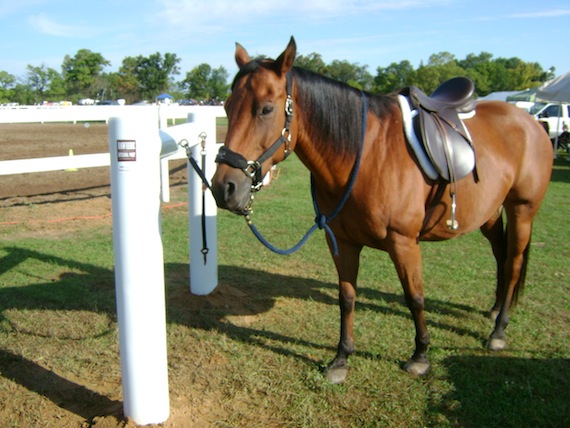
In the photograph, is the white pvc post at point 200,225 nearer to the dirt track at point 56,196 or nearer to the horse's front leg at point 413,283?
the horse's front leg at point 413,283

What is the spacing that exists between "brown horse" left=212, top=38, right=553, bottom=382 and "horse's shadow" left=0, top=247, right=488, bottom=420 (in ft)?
2.40

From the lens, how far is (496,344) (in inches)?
142

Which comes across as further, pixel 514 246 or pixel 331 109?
pixel 514 246

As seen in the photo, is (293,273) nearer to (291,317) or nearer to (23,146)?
(291,317)

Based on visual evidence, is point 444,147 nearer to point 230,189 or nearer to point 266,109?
point 266,109

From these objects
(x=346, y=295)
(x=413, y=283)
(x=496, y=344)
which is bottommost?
(x=496, y=344)

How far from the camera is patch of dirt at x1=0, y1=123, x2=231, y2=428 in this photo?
2.54 meters

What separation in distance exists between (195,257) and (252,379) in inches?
60.0

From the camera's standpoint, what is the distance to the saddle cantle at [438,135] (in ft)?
9.77

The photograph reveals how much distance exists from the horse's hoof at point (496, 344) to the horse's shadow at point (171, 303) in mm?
244

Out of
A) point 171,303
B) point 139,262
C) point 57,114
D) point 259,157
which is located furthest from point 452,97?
point 57,114

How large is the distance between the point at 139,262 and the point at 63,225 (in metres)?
5.10

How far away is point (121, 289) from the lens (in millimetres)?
2279

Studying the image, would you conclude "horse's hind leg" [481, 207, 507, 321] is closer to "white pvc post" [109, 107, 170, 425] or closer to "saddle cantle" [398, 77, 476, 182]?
"saddle cantle" [398, 77, 476, 182]
